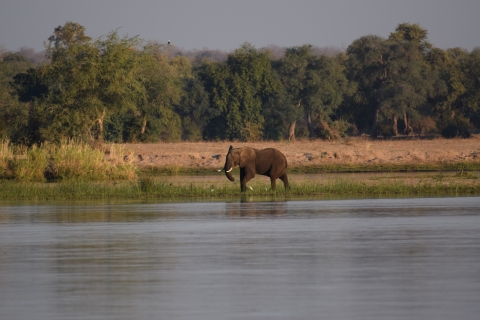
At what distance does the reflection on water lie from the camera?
9406mm

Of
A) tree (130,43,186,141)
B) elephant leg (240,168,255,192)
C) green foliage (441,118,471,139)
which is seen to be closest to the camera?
elephant leg (240,168,255,192)

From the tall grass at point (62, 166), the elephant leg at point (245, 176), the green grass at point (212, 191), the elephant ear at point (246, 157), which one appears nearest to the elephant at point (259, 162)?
the elephant ear at point (246, 157)

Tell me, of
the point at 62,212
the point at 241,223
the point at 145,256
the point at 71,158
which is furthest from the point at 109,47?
the point at 145,256

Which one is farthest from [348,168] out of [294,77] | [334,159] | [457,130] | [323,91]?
[294,77]

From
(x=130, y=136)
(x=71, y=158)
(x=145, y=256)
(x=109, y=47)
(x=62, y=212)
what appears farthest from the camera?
(x=130, y=136)

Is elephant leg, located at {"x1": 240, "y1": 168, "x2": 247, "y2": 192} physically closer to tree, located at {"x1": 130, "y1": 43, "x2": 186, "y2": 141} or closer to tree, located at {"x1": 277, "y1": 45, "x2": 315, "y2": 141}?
tree, located at {"x1": 130, "y1": 43, "x2": 186, "y2": 141}

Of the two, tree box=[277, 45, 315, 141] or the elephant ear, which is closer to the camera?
the elephant ear

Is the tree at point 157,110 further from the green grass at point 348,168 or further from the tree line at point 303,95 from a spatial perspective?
the green grass at point 348,168

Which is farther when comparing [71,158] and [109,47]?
[109,47]

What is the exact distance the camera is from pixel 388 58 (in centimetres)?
7856

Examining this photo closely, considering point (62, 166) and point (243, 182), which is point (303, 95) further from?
point (243, 182)

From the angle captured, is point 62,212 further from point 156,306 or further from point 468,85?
point 468,85

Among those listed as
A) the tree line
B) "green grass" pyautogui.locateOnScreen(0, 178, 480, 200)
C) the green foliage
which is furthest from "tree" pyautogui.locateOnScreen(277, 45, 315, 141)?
"green grass" pyautogui.locateOnScreen(0, 178, 480, 200)

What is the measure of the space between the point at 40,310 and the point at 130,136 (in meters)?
53.0
